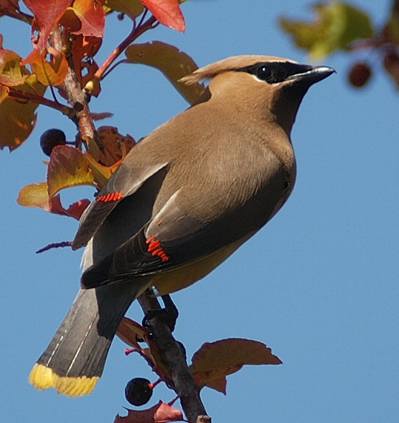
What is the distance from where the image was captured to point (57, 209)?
2553 mm

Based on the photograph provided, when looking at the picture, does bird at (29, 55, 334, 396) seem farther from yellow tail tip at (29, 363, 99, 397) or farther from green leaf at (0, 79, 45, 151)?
green leaf at (0, 79, 45, 151)

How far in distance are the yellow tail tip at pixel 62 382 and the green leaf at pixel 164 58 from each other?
0.92 meters

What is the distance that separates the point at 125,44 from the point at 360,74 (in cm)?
201

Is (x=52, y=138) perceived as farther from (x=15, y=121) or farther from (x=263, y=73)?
(x=263, y=73)

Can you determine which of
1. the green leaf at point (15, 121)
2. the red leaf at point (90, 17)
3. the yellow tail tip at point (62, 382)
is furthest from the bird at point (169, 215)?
the red leaf at point (90, 17)

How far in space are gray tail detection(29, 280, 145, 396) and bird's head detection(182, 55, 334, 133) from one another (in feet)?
3.41

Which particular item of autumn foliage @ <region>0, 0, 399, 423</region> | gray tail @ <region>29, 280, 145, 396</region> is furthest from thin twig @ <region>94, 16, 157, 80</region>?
gray tail @ <region>29, 280, 145, 396</region>

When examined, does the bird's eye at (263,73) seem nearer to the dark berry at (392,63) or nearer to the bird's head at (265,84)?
the bird's head at (265,84)

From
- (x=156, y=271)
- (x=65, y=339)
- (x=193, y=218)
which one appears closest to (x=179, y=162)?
(x=193, y=218)

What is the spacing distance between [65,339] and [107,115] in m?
→ 0.69

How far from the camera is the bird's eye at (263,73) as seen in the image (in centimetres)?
345

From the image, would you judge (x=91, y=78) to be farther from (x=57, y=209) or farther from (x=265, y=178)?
(x=265, y=178)

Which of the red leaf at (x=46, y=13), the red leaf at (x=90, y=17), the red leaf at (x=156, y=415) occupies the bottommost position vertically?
the red leaf at (x=156, y=415)

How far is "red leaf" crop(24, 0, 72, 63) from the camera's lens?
2.28 meters
